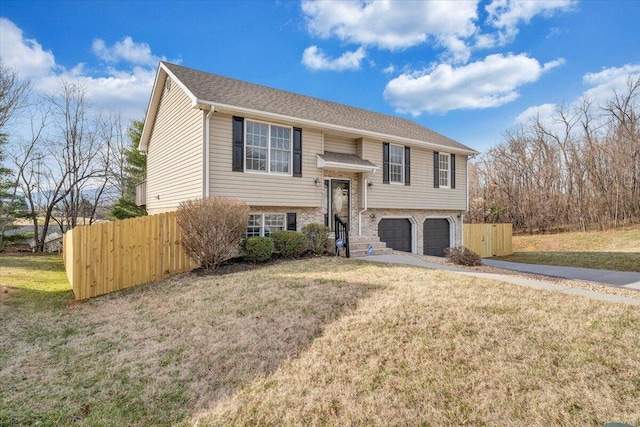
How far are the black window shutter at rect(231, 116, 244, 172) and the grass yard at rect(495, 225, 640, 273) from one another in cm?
1267

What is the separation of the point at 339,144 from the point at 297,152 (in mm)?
2355

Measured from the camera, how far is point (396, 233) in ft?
45.8

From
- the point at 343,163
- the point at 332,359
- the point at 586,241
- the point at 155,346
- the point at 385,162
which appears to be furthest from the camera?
the point at 586,241

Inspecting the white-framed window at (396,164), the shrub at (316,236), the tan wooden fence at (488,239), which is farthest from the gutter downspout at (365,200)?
the tan wooden fence at (488,239)

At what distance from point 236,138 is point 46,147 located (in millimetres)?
16990

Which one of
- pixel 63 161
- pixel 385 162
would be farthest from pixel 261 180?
pixel 63 161

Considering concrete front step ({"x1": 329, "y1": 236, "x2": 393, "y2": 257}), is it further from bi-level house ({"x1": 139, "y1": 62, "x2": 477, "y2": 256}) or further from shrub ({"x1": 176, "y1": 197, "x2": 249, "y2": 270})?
shrub ({"x1": 176, "y1": 197, "x2": 249, "y2": 270})

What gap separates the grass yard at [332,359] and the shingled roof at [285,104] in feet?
21.1

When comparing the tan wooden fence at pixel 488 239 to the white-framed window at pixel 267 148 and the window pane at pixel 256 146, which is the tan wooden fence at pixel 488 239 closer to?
the white-framed window at pixel 267 148

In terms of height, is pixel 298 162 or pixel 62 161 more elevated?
pixel 62 161

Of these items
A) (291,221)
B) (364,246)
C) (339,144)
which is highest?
→ (339,144)

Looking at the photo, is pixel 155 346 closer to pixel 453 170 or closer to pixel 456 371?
pixel 456 371

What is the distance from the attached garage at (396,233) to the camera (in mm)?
13523

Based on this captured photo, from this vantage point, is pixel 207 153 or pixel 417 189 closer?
pixel 207 153
